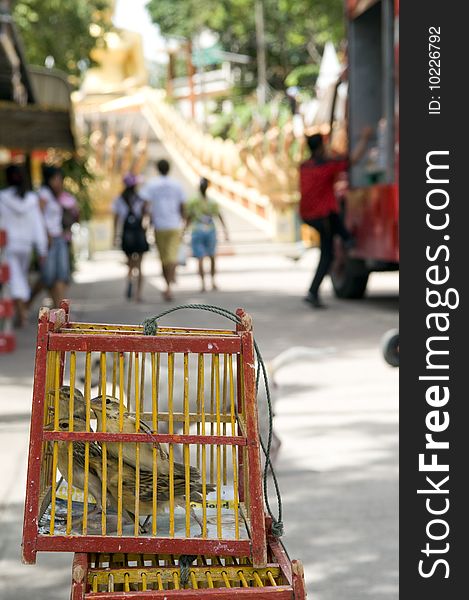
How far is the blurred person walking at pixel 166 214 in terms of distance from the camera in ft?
51.5

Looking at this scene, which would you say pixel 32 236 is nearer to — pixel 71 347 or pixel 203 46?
pixel 71 347

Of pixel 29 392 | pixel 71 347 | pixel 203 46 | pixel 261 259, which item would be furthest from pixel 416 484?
pixel 203 46

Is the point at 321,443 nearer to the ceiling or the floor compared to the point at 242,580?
nearer to the floor

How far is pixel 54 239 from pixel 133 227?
120 inches

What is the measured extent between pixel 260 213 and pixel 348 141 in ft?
69.1

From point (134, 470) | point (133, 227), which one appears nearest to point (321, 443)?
point (134, 470)

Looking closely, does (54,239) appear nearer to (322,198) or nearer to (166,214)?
(166,214)

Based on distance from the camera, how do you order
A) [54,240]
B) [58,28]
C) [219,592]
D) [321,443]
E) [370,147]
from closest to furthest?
[219,592] < [321,443] < [54,240] < [370,147] < [58,28]

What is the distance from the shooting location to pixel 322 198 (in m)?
14.4

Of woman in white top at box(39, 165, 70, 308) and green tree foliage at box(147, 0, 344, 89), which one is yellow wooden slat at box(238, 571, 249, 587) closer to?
woman in white top at box(39, 165, 70, 308)

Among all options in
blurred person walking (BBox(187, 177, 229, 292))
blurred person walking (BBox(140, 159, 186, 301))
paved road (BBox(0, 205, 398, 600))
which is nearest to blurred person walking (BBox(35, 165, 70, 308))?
paved road (BBox(0, 205, 398, 600))

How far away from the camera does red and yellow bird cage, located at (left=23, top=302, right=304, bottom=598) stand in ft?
10.2

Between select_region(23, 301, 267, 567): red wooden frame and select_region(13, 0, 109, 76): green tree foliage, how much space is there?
19.5 metres

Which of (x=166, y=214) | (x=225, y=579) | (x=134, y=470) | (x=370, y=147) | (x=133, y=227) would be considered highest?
(x=134, y=470)
